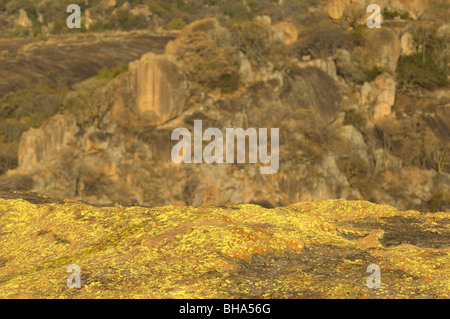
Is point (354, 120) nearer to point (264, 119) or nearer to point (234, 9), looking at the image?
point (264, 119)

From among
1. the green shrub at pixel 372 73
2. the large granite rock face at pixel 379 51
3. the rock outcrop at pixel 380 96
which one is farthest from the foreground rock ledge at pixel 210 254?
the large granite rock face at pixel 379 51

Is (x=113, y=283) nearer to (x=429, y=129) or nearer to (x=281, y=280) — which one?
(x=281, y=280)

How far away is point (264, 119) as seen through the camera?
55.3 meters

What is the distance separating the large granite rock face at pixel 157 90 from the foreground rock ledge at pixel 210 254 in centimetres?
3624

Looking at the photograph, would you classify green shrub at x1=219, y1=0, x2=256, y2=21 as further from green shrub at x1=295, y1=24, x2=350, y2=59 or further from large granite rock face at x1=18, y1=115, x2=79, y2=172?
large granite rock face at x1=18, y1=115, x2=79, y2=172

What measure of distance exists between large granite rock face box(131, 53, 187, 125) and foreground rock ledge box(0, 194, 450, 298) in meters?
36.2

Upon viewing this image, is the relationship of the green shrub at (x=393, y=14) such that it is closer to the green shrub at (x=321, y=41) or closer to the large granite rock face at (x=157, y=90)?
the green shrub at (x=321, y=41)

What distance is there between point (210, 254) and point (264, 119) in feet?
145

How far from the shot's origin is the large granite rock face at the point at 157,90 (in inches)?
2052

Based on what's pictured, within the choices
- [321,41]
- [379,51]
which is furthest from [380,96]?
[321,41]

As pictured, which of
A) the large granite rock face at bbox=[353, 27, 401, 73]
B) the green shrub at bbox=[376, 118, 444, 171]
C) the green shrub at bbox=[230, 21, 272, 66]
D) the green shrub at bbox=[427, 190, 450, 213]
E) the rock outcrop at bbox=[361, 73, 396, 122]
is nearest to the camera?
the green shrub at bbox=[427, 190, 450, 213]

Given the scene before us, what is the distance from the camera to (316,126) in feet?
187

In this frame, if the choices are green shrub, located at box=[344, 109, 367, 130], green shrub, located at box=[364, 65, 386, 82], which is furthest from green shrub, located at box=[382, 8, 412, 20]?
green shrub, located at box=[344, 109, 367, 130]

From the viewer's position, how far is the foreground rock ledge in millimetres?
10352
